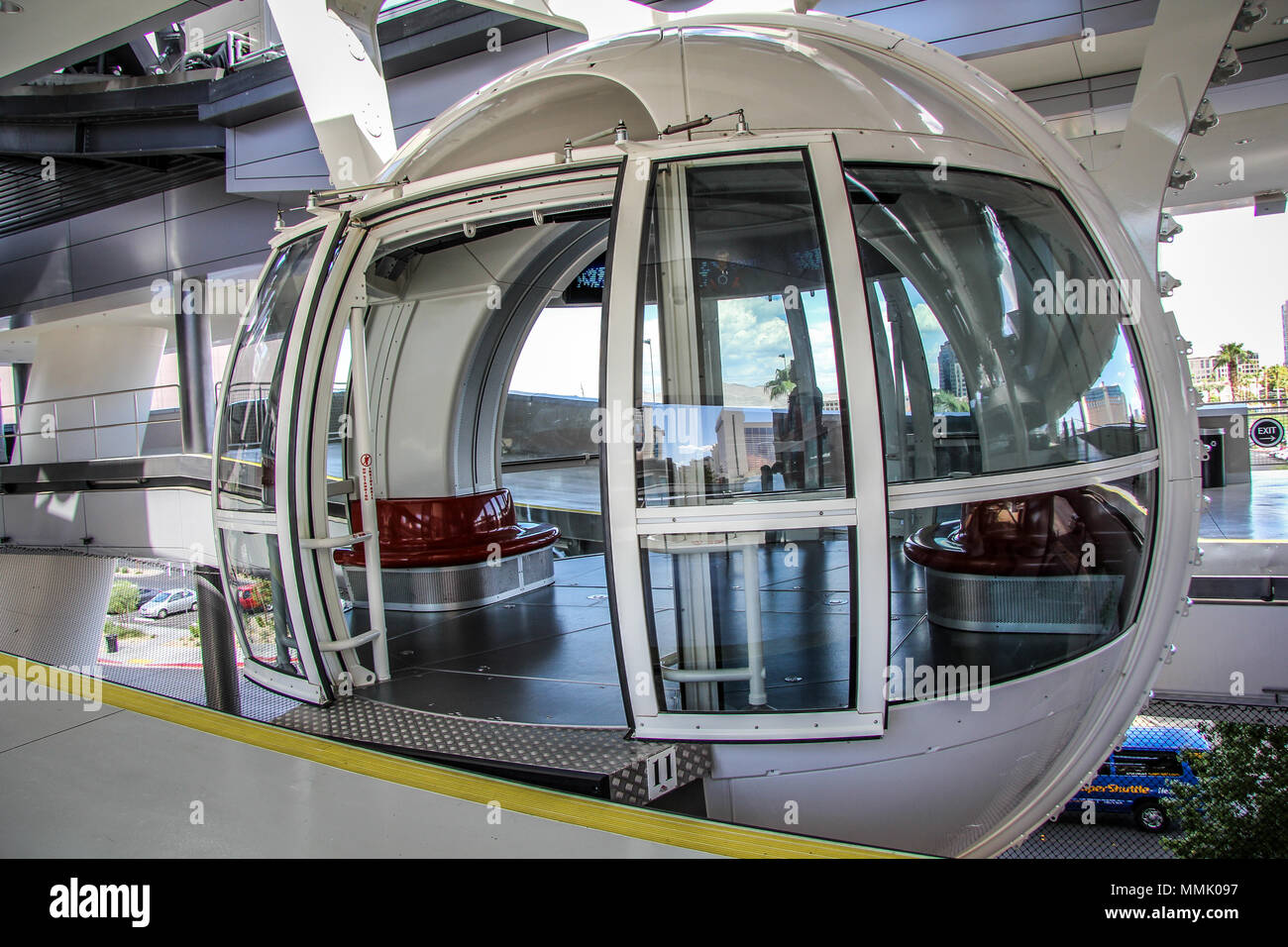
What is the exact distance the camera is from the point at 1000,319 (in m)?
3.18

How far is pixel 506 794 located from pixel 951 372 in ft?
7.00

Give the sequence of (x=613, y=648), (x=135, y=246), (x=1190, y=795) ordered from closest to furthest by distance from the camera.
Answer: (x=613, y=648)
(x=1190, y=795)
(x=135, y=246)

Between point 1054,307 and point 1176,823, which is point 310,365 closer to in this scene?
point 1054,307

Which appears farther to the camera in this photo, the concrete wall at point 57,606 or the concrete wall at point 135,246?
the concrete wall at point 135,246

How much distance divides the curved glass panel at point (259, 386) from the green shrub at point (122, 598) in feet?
17.0

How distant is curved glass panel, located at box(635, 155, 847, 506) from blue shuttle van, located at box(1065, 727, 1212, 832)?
555 inches

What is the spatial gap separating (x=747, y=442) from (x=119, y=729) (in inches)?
114

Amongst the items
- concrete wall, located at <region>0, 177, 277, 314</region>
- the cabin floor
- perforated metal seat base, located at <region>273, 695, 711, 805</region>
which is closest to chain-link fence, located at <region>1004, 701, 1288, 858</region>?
the cabin floor

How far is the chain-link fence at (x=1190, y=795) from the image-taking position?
492 inches

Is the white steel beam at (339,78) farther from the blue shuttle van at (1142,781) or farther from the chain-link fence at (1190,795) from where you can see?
the blue shuttle van at (1142,781)

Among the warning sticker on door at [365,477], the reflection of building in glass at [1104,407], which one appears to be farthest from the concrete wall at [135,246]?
the reflection of building in glass at [1104,407]

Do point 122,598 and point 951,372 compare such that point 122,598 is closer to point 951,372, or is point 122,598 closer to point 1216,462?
point 951,372

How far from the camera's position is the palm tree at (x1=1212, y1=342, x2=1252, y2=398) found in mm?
47656

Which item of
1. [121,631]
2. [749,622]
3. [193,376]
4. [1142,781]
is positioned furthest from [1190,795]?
[193,376]
